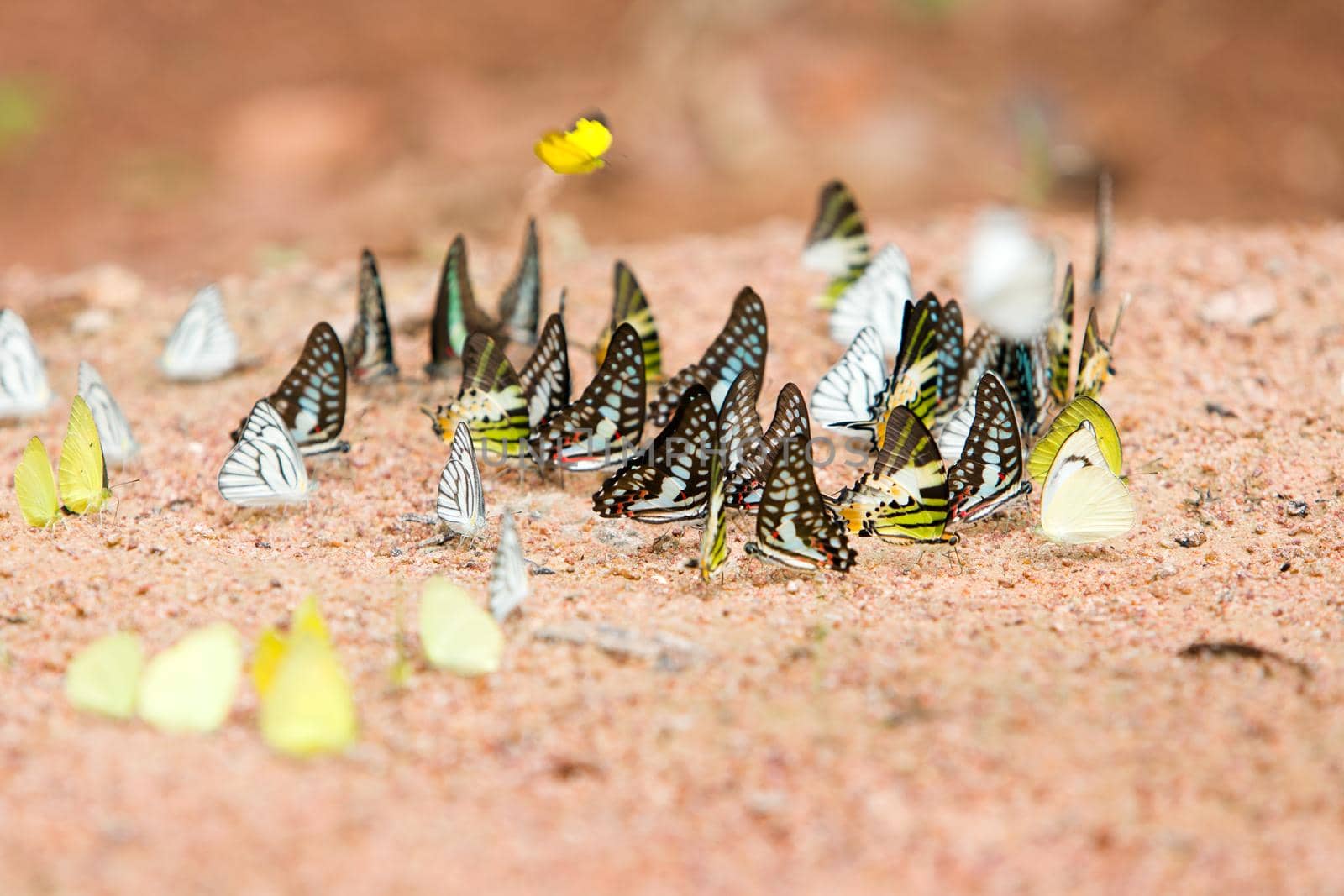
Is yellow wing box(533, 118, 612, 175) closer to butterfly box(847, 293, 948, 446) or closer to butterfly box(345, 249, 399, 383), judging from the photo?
butterfly box(847, 293, 948, 446)

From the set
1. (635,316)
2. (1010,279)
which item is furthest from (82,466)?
(1010,279)

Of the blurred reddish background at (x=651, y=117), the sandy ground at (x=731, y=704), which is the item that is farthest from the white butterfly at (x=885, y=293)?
the blurred reddish background at (x=651, y=117)

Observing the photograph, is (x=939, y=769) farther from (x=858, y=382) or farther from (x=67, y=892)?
(x=858, y=382)

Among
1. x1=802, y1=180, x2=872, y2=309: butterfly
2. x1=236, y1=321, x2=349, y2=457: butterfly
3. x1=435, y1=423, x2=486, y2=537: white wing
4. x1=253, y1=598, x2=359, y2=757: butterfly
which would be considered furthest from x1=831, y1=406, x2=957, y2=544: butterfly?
x1=236, y1=321, x2=349, y2=457: butterfly

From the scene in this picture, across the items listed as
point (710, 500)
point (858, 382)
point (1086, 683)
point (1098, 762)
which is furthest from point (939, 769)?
point (858, 382)

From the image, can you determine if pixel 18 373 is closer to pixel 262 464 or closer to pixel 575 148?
pixel 262 464
